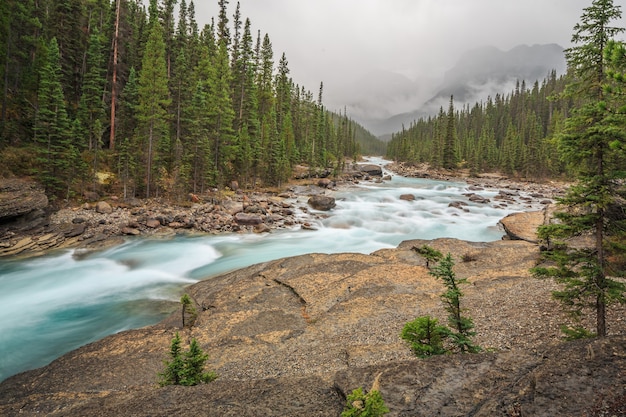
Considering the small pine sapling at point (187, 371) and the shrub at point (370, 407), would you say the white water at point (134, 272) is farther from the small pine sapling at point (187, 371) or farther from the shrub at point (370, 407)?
the shrub at point (370, 407)

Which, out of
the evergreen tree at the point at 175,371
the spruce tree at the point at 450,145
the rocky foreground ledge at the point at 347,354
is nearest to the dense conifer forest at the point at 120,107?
the rocky foreground ledge at the point at 347,354

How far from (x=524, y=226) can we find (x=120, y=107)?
136ft

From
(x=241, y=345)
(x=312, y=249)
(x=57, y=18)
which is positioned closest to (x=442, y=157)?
(x=312, y=249)

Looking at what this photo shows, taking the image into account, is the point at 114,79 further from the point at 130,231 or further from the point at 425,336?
the point at 425,336

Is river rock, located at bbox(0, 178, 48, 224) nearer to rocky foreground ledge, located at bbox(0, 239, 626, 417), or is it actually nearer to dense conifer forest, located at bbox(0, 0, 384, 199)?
dense conifer forest, located at bbox(0, 0, 384, 199)

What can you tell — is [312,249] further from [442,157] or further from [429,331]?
[442,157]

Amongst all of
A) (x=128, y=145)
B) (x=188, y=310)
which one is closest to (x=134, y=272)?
(x=188, y=310)

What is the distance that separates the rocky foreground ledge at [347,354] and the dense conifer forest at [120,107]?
76.2 feet

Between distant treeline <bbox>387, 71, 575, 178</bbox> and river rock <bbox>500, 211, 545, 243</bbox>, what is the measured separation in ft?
75.3

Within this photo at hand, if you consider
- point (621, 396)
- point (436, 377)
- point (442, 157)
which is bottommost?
point (436, 377)

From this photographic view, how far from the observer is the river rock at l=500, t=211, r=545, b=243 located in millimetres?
17562

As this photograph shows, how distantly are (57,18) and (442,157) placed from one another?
9027 centimetres

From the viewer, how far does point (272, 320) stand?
10.0 meters

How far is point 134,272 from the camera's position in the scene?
58.6ft
